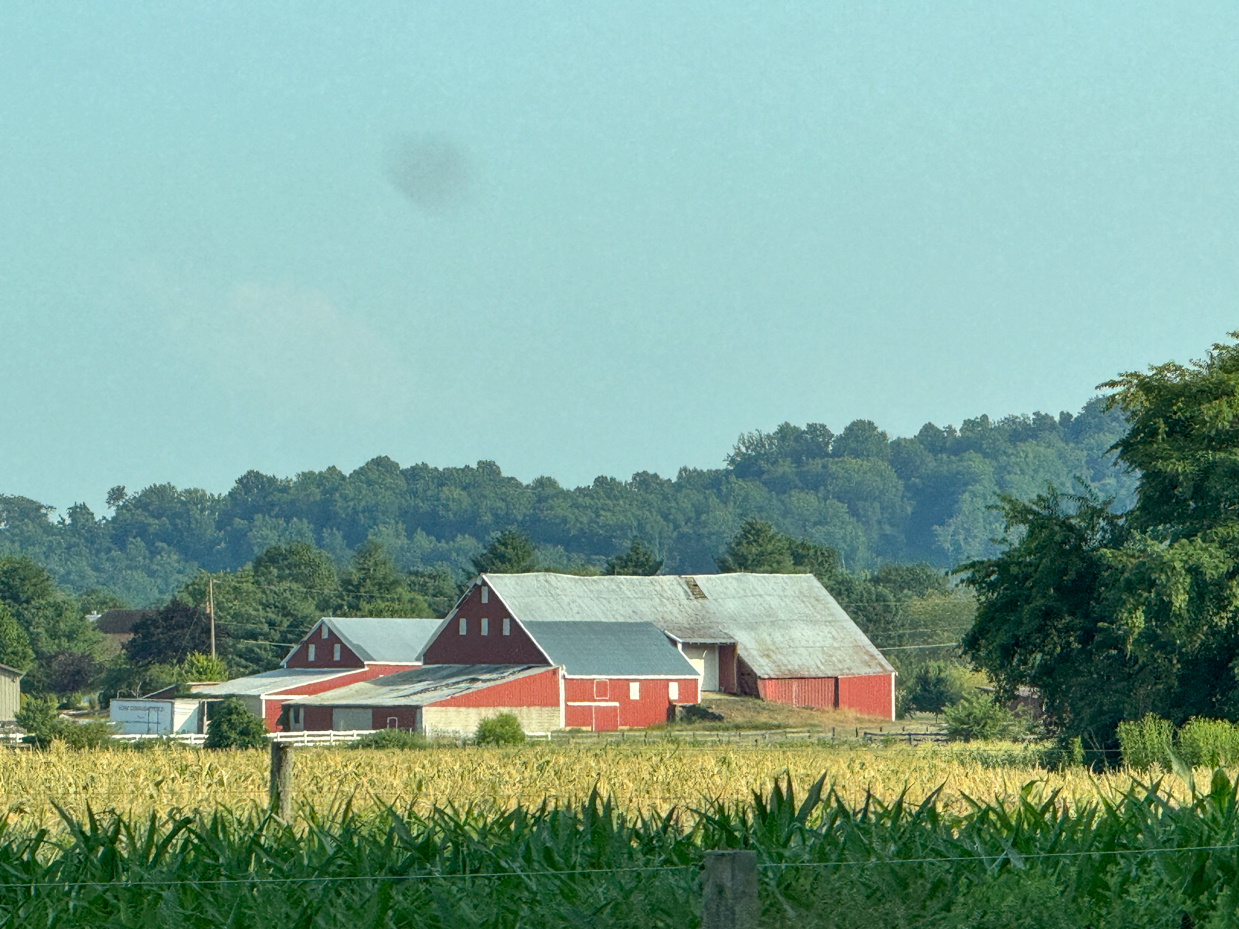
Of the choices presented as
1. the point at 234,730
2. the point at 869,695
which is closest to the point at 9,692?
the point at 234,730

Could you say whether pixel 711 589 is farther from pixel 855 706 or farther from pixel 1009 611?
pixel 1009 611

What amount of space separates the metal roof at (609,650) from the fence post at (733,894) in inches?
2424

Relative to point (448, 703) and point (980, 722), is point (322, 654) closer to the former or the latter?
point (448, 703)

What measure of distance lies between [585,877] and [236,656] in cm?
10258

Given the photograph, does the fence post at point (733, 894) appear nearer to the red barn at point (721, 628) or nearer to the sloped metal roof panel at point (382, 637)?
the red barn at point (721, 628)

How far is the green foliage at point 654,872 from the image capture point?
9.19 m

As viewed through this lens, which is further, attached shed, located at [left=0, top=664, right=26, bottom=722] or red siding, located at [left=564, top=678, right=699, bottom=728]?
attached shed, located at [left=0, top=664, right=26, bottom=722]

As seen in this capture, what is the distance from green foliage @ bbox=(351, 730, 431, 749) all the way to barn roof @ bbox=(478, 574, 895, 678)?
1821 cm

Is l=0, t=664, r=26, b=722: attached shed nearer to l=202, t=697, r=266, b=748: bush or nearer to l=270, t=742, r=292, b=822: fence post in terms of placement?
l=202, t=697, r=266, b=748: bush

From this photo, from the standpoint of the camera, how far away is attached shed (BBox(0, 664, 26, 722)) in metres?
85.8

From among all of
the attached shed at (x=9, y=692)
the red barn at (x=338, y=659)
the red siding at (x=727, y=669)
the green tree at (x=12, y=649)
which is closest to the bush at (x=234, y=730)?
the red barn at (x=338, y=659)

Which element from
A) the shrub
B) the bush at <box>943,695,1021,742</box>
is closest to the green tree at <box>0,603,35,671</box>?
the bush at <box>943,695,1021,742</box>

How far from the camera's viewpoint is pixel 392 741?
52281mm

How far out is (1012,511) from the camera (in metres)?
37.5
